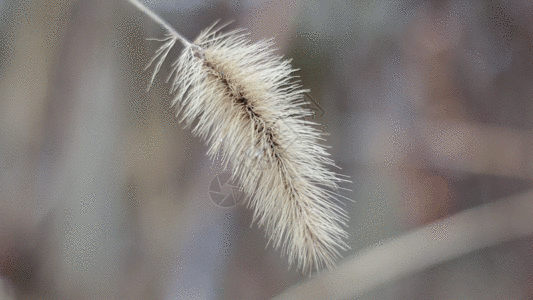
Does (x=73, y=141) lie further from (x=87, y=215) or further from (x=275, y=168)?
(x=275, y=168)

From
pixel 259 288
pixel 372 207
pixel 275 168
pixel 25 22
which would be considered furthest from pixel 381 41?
pixel 25 22

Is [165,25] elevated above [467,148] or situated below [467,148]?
below

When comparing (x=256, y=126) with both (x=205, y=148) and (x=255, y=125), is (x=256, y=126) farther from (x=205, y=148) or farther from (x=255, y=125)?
(x=205, y=148)

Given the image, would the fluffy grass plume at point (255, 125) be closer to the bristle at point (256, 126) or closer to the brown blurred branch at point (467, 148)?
the bristle at point (256, 126)

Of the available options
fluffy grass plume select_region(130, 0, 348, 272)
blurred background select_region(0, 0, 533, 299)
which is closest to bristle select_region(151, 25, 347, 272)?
fluffy grass plume select_region(130, 0, 348, 272)

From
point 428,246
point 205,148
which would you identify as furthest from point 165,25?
point 428,246

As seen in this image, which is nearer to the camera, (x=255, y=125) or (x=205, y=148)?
(x=255, y=125)
